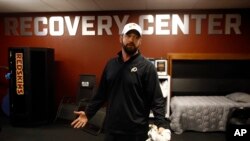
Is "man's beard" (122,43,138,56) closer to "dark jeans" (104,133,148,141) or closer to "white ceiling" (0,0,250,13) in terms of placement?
"dark jeans" (104,133,148,141)

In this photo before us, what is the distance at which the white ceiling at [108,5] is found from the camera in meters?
4.14

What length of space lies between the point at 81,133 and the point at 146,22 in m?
2.43

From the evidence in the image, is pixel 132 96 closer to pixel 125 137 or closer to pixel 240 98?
pixel 125 137

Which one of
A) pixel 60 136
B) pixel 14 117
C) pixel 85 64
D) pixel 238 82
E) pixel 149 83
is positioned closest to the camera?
pixel 149 83

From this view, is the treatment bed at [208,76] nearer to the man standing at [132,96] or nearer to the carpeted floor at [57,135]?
the carpeted floor at [57,135]

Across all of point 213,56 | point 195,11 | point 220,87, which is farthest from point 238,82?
point 195,11

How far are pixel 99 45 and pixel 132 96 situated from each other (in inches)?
134

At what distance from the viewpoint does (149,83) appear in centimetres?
176

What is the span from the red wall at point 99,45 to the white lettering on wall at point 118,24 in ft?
0.19

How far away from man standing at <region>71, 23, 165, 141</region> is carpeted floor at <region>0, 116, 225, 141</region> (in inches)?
82.1

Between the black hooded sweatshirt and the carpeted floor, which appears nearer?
A: the black hooded sweatshirt

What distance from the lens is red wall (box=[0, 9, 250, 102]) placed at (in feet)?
15.7

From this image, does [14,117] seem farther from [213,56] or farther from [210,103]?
[213,56]

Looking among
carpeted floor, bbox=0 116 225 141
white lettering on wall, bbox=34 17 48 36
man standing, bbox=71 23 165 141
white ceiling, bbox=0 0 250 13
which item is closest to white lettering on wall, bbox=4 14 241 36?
white lettering on wall, bbox=34 17 48 36
